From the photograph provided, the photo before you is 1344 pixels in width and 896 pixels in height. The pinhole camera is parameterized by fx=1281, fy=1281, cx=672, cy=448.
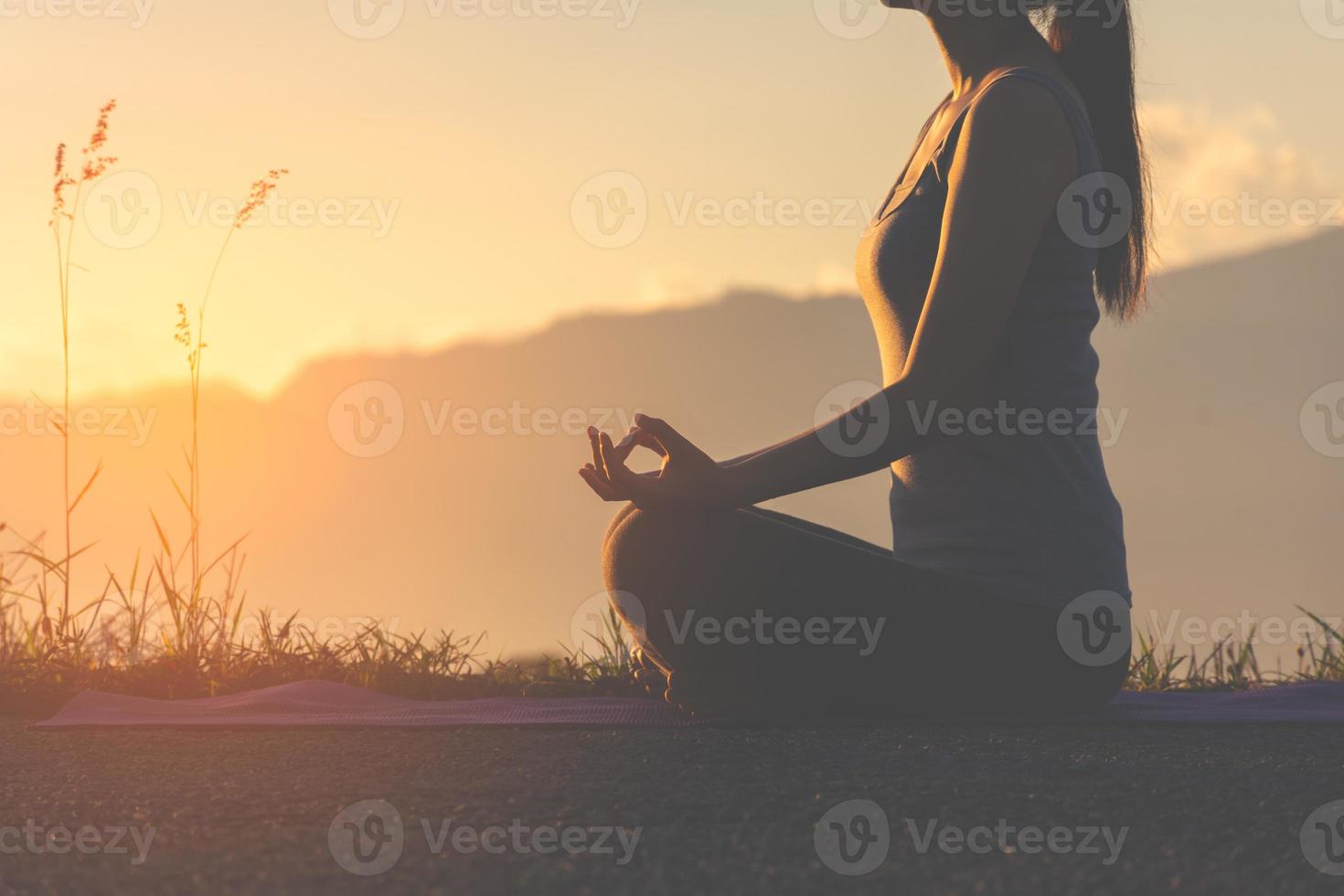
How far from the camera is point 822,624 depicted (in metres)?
2.31

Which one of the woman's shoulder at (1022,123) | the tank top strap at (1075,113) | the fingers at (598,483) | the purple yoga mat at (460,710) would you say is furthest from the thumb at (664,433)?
the tank top strap at (1075,113)

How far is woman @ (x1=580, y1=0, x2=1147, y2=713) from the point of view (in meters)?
2.22

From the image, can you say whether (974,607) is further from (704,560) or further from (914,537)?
(704,560)

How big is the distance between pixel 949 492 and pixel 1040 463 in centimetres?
17

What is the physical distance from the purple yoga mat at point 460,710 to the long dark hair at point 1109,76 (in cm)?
102

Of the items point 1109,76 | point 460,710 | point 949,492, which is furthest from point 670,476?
point 1109,76

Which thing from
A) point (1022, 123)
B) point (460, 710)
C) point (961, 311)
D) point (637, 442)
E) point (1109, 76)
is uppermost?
point (1109, 76)

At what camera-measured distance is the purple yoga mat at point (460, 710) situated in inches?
99.9

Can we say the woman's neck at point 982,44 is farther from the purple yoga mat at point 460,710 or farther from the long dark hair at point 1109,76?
the purple yoga mat at point 460,710

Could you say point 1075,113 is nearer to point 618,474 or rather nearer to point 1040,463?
point 1040,463

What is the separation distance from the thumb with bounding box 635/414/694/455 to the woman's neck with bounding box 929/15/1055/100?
92cm

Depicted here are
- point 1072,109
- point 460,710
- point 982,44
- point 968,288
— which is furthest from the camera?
point 460,710

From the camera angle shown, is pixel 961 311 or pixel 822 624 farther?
pixel 822 624

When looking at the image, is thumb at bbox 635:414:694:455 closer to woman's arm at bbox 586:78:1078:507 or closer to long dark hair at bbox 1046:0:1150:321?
woman's arm at bbox 586:78:1078:507
